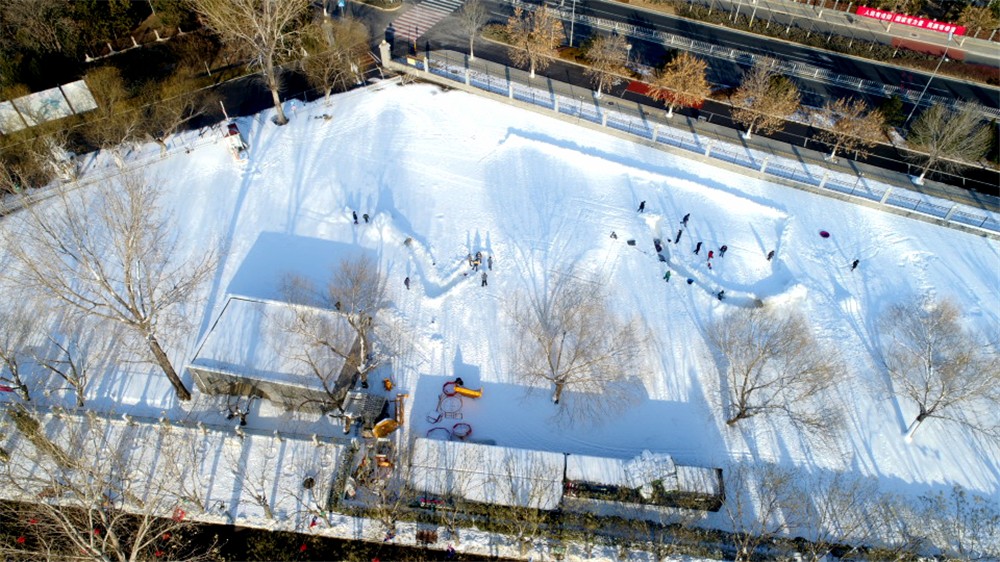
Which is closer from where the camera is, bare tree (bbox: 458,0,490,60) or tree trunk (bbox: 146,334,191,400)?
tree trunk (bbox: 146,334,191,400)

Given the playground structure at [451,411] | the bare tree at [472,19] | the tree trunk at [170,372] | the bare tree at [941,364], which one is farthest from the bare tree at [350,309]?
the bare tree at [941,364]

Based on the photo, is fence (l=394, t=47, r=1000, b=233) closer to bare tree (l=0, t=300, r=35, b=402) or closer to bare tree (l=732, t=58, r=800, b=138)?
bare tree (l=732, t=58, r=800, b=138)

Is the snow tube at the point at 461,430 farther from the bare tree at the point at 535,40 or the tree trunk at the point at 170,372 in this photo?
the bare tree at the point at 535,40

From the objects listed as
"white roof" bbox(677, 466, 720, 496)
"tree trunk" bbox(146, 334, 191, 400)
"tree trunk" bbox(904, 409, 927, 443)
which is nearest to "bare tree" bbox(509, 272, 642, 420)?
"white roof" bbox(677, 466, 720, 496)

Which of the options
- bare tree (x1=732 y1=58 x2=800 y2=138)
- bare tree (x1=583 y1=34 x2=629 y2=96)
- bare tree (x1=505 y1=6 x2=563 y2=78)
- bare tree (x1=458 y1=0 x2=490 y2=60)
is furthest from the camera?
bare tree (x1=458 y1=0 x2=490 y2=60)

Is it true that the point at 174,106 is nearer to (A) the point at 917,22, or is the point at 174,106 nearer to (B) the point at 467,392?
(B) the point at 467,392

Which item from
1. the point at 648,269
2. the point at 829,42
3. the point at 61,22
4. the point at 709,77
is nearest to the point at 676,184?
the point at 648,269
